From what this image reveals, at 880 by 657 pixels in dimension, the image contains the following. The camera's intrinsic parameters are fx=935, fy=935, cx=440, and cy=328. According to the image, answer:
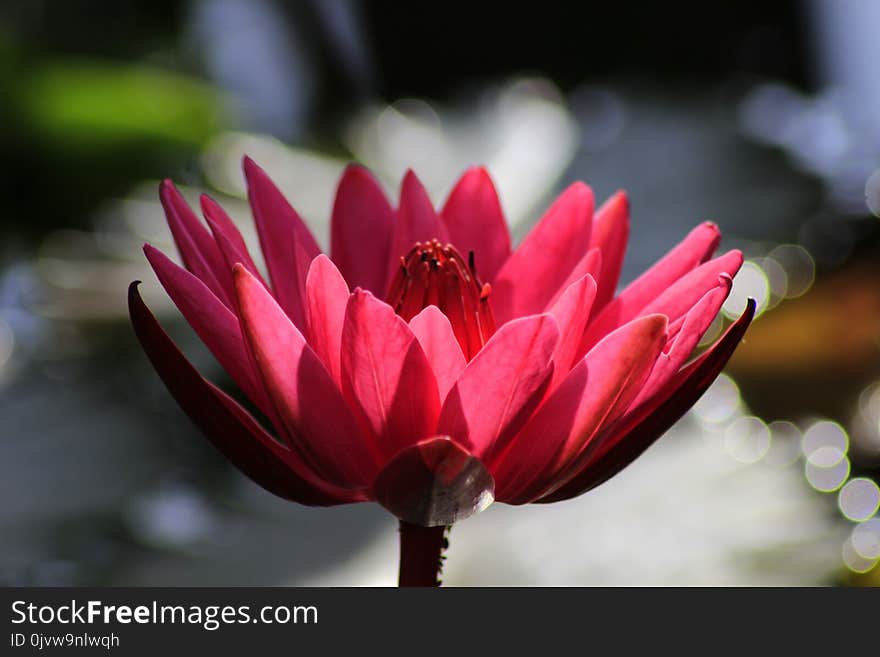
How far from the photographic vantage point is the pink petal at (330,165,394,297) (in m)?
0.62

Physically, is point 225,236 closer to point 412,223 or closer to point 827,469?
point 412,223

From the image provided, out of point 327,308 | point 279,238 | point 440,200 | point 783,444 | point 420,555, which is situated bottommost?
point 420,555

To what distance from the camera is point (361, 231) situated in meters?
0.63

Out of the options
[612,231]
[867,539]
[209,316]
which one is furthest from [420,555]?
[867,539]

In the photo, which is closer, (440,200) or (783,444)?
(783,444)

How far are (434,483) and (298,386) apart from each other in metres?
0.08

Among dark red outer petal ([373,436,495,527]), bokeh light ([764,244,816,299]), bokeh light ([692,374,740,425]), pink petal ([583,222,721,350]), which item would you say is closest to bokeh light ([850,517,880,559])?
bokeh light ([692,374,740,425])

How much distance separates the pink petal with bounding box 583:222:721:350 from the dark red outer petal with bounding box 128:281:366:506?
6.8 inches

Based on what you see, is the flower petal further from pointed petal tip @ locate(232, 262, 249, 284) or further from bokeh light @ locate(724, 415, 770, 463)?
bokeh light @ locate(724, 415, 770, 463)

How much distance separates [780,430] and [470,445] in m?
0.84

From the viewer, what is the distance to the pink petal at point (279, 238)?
56 centimetres

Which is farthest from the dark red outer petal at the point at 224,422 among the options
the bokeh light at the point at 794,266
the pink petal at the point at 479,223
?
the bokeh light at the point at 794,266

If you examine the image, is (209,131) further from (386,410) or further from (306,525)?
(386,410)

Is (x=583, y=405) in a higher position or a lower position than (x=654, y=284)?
lower
